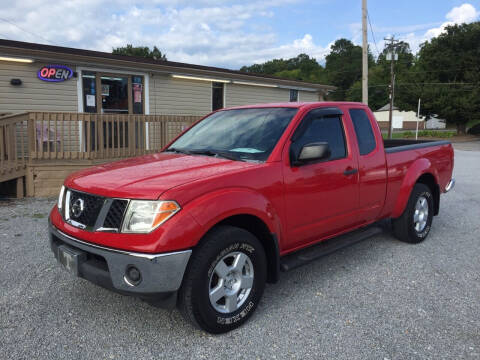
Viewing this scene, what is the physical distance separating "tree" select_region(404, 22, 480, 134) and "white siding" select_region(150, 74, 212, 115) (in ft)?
97.0

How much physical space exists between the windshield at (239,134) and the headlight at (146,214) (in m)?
0.97

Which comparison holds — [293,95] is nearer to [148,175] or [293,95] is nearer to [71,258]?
[148,175]

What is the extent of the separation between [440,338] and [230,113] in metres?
2.85

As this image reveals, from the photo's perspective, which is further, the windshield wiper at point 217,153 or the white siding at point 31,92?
the white siding at point 31,92

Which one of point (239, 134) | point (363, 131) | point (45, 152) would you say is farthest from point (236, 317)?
point (45, 152)

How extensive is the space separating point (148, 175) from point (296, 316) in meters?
1.66

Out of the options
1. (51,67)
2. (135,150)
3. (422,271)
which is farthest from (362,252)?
(51,67)

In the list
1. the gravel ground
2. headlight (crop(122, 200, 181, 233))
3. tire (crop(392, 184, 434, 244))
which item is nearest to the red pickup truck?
headlight (crop(122, 200, 181, 233))

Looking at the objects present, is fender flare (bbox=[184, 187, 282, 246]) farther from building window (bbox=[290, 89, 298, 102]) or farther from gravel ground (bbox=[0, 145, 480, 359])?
building window (bbox=[290, 89, 298, 102])

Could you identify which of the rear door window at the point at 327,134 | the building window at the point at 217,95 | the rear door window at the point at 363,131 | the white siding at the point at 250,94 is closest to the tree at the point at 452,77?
the white siding at the point at 250,94

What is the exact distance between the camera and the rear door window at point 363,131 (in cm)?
417

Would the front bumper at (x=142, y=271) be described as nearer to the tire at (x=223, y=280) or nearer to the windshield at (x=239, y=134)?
the tire at (x=223, y=280)

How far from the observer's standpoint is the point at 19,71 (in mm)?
9984

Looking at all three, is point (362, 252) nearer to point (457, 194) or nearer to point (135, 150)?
point (457, 194)
